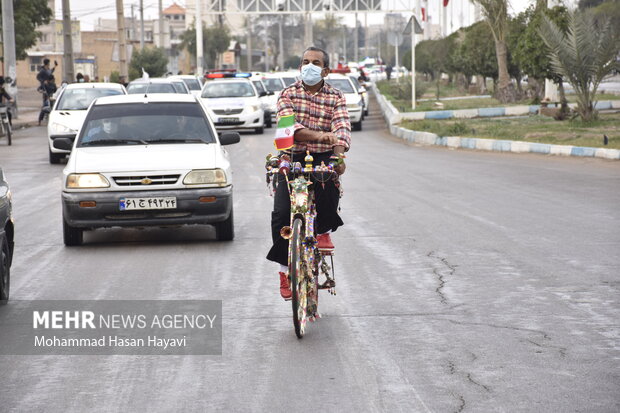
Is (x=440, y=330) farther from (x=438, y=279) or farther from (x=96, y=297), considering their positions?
(x=96, y=297)

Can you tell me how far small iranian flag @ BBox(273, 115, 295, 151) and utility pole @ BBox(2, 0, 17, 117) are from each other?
99.0ft

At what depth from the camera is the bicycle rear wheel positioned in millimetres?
6270

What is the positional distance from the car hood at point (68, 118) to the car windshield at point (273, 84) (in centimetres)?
1957

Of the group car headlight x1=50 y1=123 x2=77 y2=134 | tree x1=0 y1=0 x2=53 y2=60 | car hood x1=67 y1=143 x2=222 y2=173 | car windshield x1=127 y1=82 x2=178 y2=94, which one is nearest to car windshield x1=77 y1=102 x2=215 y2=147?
car hood x1=67 y1=143 x2=222 y2=173

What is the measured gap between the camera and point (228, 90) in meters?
32.7

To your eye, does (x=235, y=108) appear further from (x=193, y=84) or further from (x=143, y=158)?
(x=143, y=158)

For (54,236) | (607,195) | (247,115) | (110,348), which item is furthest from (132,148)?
(247,115)

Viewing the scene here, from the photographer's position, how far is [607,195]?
14.3 m

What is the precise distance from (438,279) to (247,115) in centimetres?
2354

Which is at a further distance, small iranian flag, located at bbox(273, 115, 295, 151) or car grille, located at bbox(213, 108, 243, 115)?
car grille, located at bbox(213, 108, 243, 115)

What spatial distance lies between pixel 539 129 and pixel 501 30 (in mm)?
13679

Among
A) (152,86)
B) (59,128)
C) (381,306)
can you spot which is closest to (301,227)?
(381,306)

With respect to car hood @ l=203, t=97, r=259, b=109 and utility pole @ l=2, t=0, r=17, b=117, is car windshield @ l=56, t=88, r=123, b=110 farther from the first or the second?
utility pole @ l=2, t=0, r=17, b=117

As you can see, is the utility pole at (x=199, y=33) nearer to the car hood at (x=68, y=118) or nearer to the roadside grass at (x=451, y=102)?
the roadside grass at (x=451, y=102)
